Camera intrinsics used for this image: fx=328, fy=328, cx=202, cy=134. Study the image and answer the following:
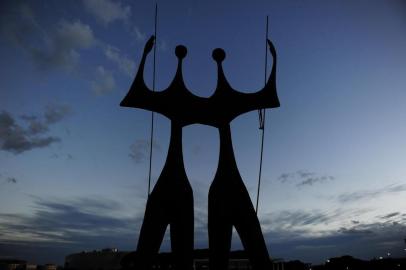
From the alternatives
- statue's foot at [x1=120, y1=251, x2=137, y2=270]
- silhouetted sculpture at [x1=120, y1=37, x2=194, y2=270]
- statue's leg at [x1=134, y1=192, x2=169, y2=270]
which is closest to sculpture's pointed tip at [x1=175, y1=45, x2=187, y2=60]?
silhouetted sculpture at [x1=120, y1=37, x2=194, y2=270]

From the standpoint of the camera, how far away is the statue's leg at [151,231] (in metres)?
10.0

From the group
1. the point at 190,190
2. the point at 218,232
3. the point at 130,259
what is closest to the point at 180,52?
the point at 190,190

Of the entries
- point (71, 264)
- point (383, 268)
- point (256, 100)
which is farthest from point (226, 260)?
point (71, 264)

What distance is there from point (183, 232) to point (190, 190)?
1364 millimetres

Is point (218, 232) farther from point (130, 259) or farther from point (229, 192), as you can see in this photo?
point (130, 259)

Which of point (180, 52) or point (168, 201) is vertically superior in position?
point (180, 52)

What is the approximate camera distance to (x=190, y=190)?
35.9 feet

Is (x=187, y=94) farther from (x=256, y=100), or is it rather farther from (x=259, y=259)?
(x=259, y=259)

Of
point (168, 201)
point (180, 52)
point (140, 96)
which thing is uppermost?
point (180, 52)

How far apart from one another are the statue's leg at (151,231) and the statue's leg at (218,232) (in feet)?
4.94

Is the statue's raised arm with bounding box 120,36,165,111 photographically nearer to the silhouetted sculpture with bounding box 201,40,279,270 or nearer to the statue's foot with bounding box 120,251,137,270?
the silhouetted sculpture with bounding box 201,40,279,270

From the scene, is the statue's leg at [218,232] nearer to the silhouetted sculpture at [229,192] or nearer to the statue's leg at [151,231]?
the silhouetted sculpture at [229,192]

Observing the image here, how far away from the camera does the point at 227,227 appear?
10656 mm

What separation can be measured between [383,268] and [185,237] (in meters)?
49.4
